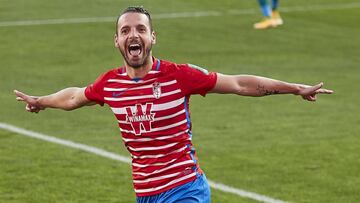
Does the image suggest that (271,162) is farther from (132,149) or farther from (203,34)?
(203,34)

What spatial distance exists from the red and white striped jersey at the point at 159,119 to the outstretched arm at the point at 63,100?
462mm

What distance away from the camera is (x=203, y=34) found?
26.6m

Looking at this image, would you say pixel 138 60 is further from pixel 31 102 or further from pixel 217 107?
pixel 217 107

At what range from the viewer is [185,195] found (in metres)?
7.95

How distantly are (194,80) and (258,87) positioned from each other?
50cm

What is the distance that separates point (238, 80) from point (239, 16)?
2150cm

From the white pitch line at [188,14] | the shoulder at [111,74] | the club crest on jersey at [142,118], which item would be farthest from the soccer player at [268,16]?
the club crest on jersey at [142,118]

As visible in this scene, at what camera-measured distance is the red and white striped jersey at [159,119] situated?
26.0 ft

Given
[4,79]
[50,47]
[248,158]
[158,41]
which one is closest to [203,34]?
[158,41]

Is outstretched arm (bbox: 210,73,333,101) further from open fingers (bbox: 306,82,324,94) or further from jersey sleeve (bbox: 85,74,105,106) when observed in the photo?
jersey sleeve (bbox: 85,74,105,106)

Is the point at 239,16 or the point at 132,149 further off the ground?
the point at 132,149

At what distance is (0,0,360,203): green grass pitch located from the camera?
1288 cm

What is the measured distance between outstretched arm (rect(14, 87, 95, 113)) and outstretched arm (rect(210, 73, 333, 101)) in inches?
42.2

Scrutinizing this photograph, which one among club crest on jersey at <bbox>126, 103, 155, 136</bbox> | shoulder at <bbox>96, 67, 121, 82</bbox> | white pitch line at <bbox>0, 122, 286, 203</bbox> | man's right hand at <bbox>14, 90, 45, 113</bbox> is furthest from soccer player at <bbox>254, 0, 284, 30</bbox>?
club crest on jersey at <bbox>126, 103, 155, 136</bbox>
